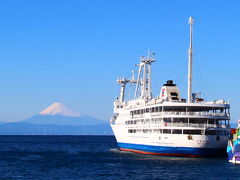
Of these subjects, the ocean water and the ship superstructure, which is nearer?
the ocean water

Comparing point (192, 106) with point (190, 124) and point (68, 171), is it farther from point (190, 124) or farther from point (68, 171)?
point (68, 171)

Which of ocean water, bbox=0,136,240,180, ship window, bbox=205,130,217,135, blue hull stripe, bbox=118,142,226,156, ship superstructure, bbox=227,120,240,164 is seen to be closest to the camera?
ocean water, bbox=0,136,240,180

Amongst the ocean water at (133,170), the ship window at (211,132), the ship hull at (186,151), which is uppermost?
the ship window at (211,132)

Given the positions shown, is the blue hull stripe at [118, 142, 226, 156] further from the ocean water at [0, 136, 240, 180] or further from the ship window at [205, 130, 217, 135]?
the ship window at [205, 130, 217, 135]

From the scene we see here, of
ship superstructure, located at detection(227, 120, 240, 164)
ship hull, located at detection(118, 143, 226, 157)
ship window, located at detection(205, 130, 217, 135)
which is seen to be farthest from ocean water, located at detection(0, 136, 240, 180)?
ship window, located at detection(205, 130, 217, 135)

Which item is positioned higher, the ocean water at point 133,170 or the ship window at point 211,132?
the ship window at point 211,132

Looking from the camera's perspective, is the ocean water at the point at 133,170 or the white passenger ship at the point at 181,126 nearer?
the ocean water at the point at 133,170

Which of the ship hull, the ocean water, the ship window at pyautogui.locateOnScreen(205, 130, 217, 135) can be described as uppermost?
the ship window at pyautogui.locateOnScreen(205, 130, 217, 135)

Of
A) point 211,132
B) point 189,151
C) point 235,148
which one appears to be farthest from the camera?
point 211,132

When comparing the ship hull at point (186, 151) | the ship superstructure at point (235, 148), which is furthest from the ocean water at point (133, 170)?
the ship superstructure at point (235, 148)

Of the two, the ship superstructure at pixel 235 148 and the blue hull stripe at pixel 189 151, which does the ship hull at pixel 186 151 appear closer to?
the blue hull stripe at pixel 189 151

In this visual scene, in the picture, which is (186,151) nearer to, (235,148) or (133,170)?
(235,148)

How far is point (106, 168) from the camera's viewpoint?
2468 inches

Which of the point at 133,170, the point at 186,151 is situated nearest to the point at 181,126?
the point at 186,151
